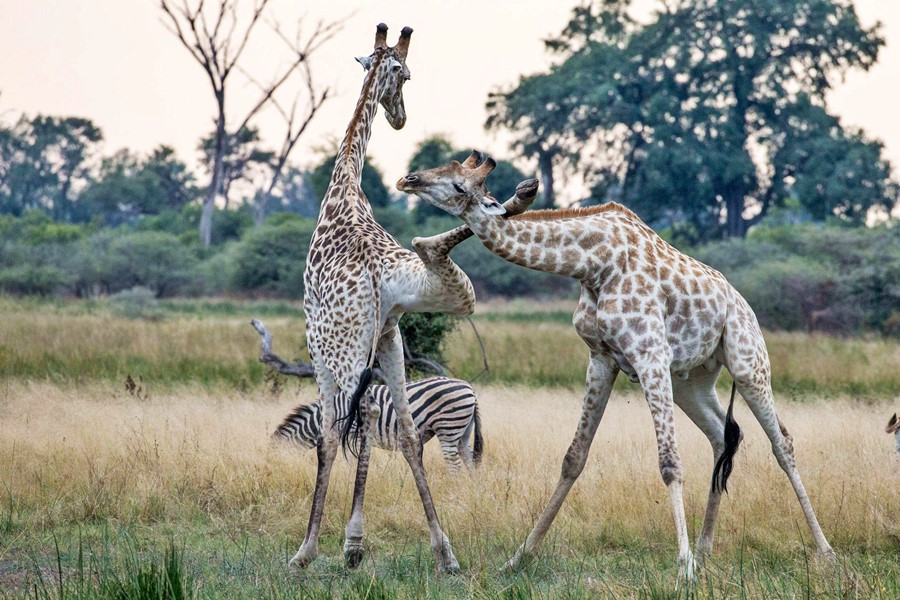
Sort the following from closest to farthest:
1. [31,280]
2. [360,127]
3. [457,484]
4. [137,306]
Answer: [360,127]
[457,484]
[137,306]
[31,280]

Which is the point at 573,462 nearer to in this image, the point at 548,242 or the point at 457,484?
the point at 548,242

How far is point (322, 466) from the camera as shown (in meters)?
6.02

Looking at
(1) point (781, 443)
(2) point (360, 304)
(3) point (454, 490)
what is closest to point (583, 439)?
(1) point (781, 443)

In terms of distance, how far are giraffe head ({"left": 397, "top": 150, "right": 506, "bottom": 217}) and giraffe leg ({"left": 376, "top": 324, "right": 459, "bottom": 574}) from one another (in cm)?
117

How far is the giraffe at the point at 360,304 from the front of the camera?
18.5 feet

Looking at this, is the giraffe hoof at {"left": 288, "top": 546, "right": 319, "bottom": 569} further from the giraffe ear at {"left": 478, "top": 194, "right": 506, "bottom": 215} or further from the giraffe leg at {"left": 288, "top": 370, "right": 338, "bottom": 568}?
the giraffe ear at {"left": 478, "top": 194, "right": 506, "bottom": 215}

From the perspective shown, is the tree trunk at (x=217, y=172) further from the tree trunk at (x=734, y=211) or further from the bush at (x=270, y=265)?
the tree trunk at (x=734, y=211)

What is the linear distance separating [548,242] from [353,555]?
2.05 meters

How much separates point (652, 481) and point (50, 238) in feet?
133

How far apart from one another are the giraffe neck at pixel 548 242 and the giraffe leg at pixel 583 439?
58 cm

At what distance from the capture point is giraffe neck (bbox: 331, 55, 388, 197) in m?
6.51

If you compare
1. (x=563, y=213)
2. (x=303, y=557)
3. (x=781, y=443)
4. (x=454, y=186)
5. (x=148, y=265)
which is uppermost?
(x=454, y=186)

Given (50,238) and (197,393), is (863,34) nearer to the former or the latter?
(50,238)

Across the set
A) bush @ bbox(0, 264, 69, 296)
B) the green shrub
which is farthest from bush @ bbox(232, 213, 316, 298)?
the green shrub
